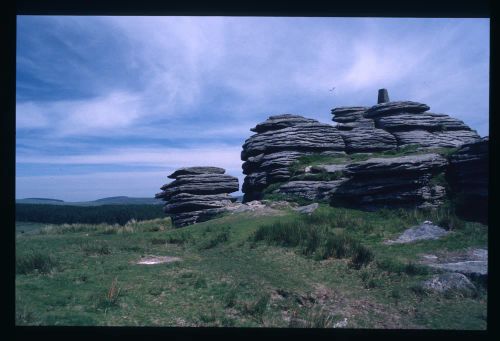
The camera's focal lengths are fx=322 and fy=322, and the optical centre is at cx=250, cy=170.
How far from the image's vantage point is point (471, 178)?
23656 millimetres

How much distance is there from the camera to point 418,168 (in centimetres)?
2541

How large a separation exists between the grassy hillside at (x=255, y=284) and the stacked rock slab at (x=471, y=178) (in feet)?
17.7

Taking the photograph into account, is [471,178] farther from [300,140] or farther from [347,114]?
[347,114]

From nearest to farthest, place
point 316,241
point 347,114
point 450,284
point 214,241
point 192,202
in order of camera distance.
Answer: point 450,284
point 316,241
point 214,241
point 192,202
point 347,114

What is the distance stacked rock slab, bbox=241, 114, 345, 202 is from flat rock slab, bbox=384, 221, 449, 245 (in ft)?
63.6

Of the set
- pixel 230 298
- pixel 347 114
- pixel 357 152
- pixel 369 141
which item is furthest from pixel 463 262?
pixel 347 114

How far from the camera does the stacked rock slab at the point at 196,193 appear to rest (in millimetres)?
38438

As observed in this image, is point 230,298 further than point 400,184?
No

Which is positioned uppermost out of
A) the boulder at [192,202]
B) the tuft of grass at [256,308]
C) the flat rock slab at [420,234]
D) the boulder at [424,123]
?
the boulder at [424,123]

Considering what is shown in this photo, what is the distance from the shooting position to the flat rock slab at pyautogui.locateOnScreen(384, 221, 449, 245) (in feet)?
53.4

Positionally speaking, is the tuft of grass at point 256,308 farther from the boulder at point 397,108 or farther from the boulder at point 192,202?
the boulder at point 397,108

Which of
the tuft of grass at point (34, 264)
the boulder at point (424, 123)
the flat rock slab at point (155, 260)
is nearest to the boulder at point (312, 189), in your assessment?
the boulder at point (424, 123)

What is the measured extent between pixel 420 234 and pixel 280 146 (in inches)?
935

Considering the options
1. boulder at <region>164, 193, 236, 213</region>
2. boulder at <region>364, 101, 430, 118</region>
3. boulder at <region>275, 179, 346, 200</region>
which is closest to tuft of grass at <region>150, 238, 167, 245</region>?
boulder at <region>275, 179, 346, 200</region>
